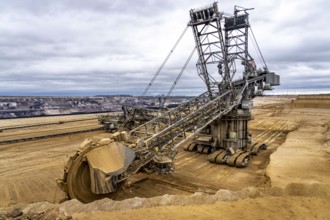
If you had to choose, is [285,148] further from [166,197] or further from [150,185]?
[166,197]

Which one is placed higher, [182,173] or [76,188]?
[76,188]

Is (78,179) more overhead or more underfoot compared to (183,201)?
more underfoot

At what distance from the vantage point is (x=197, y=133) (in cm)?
1830

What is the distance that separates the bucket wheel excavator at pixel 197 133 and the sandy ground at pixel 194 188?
1220 millimetres

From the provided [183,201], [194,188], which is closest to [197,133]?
[194,188]

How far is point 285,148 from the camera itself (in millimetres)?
17484

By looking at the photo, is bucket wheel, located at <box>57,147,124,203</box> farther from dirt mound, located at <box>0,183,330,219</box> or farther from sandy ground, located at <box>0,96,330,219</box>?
dirt mound, located at <box>0,183,330,219</box>

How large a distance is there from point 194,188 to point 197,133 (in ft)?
21.3

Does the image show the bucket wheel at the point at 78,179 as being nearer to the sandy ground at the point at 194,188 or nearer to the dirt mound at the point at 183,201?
the sandy ground at the point at 194,188

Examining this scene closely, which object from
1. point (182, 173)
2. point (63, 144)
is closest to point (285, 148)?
point (182, 173)

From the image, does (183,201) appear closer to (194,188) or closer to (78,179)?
(78,179)

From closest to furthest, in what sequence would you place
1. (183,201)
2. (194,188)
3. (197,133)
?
(183,201) < (194,188) < (197,133)

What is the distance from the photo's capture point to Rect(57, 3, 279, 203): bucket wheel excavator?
31.7 feet

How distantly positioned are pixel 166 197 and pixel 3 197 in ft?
28.4
